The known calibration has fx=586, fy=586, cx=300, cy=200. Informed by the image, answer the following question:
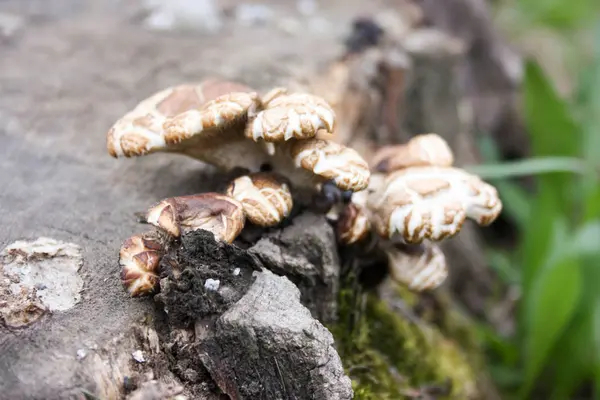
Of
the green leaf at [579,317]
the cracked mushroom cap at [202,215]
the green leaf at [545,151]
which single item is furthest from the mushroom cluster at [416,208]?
the green leaf at [545,151]

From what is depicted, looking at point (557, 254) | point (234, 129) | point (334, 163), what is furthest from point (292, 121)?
point (557, 254)

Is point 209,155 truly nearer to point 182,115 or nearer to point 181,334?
point 182,115

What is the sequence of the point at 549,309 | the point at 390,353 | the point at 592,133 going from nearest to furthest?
1. the point at 390,353
2. the point at 549,309
3. the point at 592,133

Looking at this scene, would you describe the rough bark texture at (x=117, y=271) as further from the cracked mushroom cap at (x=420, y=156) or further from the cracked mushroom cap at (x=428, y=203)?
the cracked mushroom cap at (x=420, y=156)

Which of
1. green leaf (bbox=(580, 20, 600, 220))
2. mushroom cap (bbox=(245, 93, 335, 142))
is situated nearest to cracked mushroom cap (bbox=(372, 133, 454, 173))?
mushroom cap (bbox=(245, 93, 335, 142))

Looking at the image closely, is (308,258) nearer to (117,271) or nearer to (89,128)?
(117,271)

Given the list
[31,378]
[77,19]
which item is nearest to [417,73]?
[77,19]
